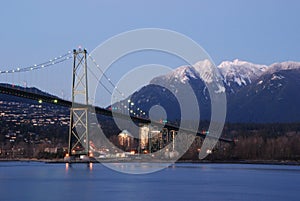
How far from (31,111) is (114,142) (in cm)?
3528

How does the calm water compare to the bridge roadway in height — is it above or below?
below

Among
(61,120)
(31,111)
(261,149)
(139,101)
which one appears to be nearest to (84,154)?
(261,149)

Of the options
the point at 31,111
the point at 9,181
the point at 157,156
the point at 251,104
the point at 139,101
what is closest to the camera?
the point at 9,181

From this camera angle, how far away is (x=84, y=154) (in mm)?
58281

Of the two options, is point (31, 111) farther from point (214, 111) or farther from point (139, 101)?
point (214, 111)

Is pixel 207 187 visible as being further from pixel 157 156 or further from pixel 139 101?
pixel 139 101

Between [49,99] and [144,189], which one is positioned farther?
[49,99]

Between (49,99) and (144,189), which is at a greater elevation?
(49,99)

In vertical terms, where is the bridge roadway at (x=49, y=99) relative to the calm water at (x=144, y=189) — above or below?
above

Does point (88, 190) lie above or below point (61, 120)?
below

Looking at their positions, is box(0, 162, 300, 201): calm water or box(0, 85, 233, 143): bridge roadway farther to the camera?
box(0, 85, 233, 143): bridge roadway

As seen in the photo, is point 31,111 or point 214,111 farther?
point 214,111

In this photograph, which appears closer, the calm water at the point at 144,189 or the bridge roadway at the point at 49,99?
the calm water at the point at 144,189

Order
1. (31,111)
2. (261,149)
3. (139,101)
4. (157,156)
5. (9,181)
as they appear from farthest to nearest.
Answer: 1. (139,101)
2. (31,111)
3. (261,149)
4. (157,156)
5. (9,181)
